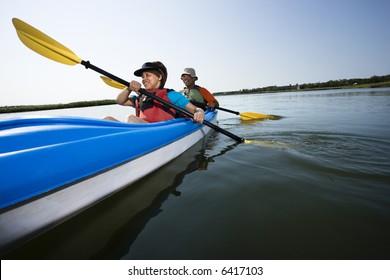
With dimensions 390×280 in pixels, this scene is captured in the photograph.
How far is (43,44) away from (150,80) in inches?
75.6

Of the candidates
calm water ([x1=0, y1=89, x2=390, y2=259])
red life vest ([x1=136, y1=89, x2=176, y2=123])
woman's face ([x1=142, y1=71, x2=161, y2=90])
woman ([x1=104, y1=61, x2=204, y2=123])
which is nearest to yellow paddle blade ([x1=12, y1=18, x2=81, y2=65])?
woman ([x1=104, y1=61, x2=204, y2=123])

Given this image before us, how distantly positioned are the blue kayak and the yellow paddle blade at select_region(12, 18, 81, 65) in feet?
7.01

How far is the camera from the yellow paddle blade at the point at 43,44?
3.24 meters

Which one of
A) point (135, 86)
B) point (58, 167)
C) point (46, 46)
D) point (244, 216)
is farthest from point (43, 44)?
point (244, 216)

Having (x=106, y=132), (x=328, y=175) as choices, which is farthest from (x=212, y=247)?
(x=328, y=175)

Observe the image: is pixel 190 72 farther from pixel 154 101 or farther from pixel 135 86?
pixel 135 86

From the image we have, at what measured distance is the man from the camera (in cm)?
596

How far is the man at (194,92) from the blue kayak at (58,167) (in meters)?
3.66

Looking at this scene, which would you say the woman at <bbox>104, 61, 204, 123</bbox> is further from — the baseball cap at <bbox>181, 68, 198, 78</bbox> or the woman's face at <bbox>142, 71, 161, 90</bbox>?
the baseball cap at <bbox>181, 68, 198, 78</bbox>

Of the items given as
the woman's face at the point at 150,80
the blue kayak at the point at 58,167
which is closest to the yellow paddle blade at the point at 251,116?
the woman's face at the point at 150,80

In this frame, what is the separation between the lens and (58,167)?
59.9 inches
